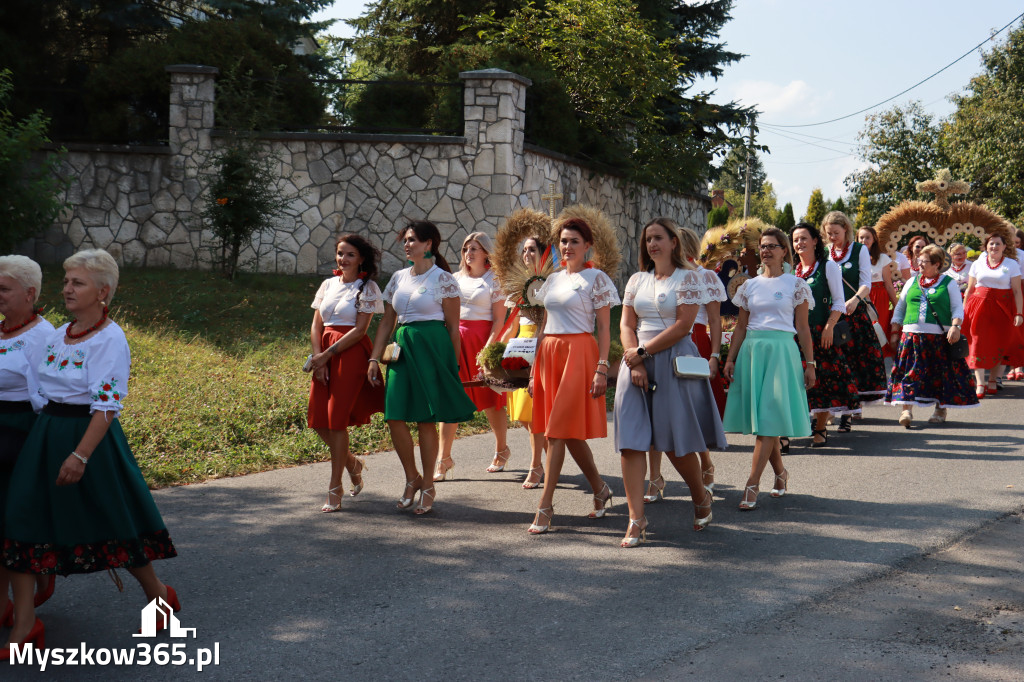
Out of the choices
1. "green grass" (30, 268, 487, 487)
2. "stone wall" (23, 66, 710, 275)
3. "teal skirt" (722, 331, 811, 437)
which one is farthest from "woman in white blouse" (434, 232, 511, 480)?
"stone wall" (23, 66, 710, 275)

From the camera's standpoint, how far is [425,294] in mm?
7051

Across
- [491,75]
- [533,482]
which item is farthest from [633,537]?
[491,75]

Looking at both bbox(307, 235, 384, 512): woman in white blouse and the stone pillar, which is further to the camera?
the stone pillar

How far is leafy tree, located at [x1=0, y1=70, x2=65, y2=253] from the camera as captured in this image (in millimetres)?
13859

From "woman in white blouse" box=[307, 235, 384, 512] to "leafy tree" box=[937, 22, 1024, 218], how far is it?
29947mm

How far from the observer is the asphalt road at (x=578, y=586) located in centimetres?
432

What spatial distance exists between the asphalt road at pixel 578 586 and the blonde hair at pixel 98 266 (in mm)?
1595

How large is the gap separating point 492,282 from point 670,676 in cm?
468

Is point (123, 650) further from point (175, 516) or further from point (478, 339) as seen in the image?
point (478, 339)

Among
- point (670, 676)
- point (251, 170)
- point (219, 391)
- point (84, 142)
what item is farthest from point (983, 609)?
point (84, 142)

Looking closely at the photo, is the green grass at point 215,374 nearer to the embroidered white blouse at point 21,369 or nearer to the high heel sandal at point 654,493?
the high heel sandal at point 654,493

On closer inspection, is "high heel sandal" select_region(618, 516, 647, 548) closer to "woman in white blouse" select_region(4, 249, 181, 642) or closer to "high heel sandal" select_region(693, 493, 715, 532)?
"high heel sandal" select_region(693, 493, 715, 532)

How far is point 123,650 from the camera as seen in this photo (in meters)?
4.42

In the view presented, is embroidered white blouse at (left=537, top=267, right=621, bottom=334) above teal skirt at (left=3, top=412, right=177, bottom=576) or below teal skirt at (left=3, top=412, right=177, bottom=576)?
above
